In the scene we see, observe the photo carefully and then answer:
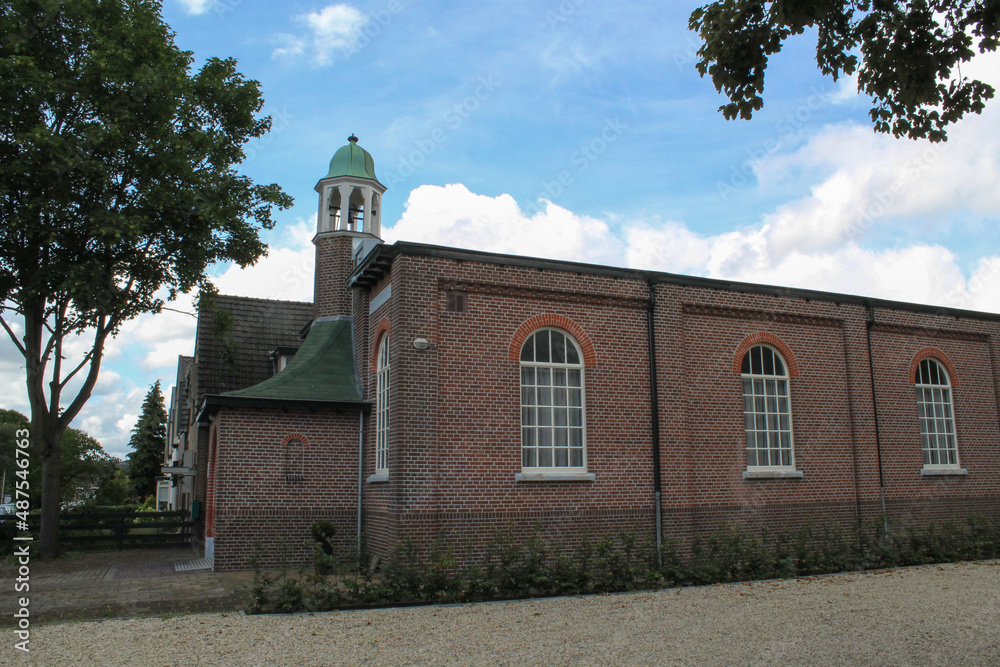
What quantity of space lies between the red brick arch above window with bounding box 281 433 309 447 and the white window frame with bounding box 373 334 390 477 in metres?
1.37

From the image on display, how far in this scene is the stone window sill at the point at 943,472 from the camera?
54.6 feet

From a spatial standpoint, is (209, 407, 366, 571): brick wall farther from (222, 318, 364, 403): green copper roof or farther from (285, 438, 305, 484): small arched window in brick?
(222, 318, 364, 403): green copper roof

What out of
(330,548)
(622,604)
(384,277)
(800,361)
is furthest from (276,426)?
(800,361)

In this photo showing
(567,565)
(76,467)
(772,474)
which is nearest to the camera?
(567,565)

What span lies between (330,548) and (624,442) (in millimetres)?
5978

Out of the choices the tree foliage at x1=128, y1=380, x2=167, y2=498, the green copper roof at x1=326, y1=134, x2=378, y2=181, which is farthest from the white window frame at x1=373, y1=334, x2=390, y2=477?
the tree foliage at x1=128, y1=380, x2=167, y2=498

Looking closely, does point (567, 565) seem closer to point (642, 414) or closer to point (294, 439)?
point (642, 414)

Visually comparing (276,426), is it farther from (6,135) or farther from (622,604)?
(6,135)

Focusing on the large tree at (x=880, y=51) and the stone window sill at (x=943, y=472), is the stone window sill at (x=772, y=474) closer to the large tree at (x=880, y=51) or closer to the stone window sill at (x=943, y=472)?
the stone window sill at (x=943, y=472)

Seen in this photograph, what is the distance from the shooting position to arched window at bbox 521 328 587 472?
13484 mm

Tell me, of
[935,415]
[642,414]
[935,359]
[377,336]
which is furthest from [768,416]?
[377,336]

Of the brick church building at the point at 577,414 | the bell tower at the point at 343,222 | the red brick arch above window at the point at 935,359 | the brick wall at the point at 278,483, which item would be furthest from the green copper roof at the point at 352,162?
the red brick arch above window at the point at 935,359

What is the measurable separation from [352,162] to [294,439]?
782 cm

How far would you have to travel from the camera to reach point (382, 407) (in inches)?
566
